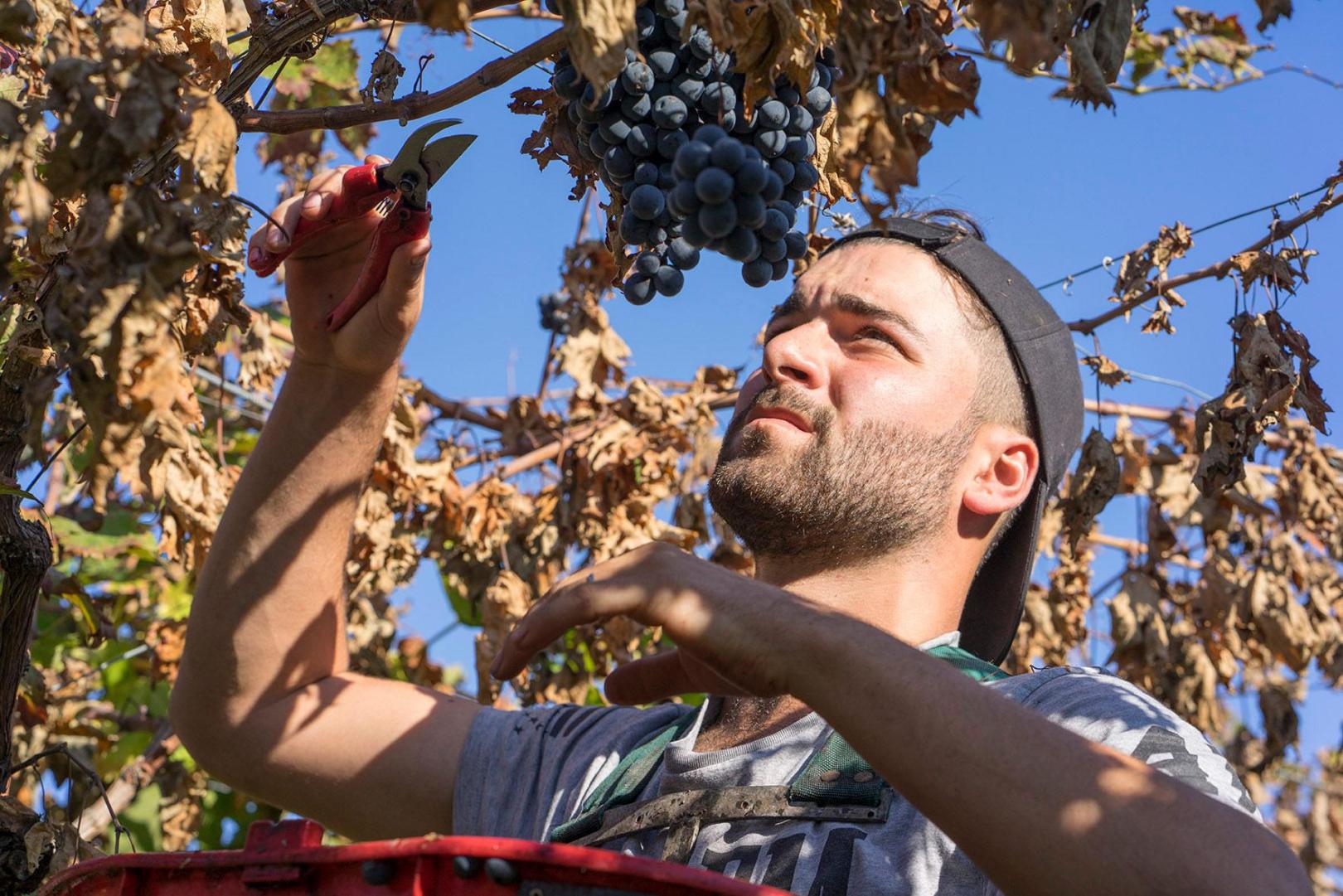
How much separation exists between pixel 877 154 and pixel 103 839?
3479mm

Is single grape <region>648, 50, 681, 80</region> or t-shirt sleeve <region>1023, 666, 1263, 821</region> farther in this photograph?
single grape <region>648, 50, 681, 80</region>

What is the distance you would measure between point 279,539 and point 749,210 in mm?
1066

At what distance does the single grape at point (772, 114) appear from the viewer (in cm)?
181

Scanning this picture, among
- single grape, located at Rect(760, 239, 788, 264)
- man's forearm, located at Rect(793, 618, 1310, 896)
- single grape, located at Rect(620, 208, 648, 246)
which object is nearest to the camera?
man's forearm, located at Rect(793, 618, 1310, 896)

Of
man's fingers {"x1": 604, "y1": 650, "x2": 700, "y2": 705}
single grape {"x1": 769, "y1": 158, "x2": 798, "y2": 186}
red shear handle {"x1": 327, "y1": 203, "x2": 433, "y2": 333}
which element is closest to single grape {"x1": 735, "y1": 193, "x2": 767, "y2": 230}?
single grape {"x1": 769, "y1": 158, "x2": 798, "y2": 186}

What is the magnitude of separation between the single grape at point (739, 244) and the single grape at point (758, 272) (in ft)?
0.16

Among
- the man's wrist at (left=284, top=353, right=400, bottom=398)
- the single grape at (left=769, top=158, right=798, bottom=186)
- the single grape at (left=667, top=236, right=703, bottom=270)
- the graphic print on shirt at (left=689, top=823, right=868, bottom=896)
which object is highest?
the single grape at (left=769, top=158, right=798, bottom=186)

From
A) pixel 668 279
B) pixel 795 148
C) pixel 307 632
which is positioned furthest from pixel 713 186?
pixel 307 632

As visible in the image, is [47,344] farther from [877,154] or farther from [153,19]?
[877,154]

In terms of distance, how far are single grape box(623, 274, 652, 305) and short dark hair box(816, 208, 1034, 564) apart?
0.79 metres

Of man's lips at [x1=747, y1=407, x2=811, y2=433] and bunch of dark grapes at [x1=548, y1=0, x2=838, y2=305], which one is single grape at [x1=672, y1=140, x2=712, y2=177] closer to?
bunch of dark grapes at [x1=548, y1=0, x2=838, y2=305]

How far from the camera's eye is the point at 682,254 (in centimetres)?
198

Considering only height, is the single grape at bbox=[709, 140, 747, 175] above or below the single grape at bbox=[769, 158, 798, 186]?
below

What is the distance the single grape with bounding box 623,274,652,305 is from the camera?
2010mm
